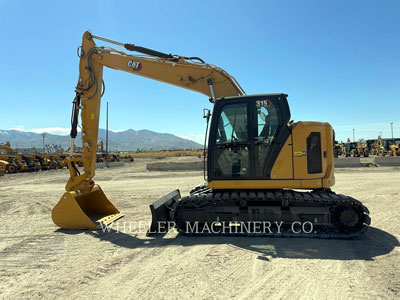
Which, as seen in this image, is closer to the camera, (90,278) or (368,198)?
(90,278)

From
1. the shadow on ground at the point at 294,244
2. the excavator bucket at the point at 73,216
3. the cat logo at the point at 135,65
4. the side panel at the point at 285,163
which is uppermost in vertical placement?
the cat logo at the point at 135,65

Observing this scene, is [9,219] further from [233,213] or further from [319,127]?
[319,127]

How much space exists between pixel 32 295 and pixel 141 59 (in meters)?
5.80

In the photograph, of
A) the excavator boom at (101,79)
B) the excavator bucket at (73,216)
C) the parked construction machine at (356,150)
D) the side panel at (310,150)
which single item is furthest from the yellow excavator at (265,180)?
the parked construction machine at (356,150)

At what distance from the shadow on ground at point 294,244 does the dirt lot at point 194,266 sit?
0.02 metres

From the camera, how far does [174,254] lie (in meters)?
5.01

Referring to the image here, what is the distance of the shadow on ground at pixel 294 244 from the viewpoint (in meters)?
4.84

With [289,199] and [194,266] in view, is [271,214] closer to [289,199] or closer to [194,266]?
[289,199]

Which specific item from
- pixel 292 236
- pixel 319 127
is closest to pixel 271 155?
pixel 319 127

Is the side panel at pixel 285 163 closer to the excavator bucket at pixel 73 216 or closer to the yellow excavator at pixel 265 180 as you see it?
the yellow excavator at pixel 265 180

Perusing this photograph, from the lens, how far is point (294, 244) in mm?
5320

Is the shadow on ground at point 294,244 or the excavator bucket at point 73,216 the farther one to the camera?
the excavator bucket at point 73,216

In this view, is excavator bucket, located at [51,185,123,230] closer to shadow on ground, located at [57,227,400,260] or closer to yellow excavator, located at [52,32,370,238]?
shadow on ground, located at [57,227,400,260]

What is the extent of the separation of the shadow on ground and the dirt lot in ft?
0.06
